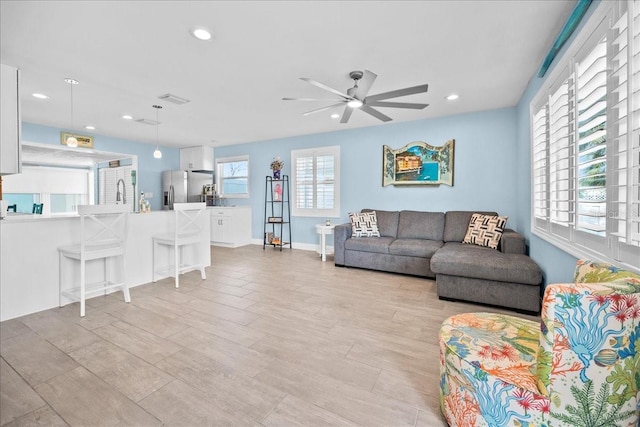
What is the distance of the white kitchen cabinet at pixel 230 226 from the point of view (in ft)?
21.3

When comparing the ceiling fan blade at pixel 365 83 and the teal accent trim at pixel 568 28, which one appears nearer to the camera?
the teal accent trim at pixel 568 28

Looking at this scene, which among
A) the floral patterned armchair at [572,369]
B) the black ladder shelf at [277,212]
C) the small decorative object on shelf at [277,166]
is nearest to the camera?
the floral patterned armchair at [572,369]

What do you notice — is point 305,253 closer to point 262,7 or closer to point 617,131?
point 262,7

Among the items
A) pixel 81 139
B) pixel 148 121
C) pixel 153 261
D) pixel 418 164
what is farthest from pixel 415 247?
pixel 81 139

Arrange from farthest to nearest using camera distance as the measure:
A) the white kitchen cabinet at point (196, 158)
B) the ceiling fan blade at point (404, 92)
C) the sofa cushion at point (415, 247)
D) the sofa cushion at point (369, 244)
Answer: the white kitchen cabinet at point (196, 158)
the sofa cushion at point (369, 244)
the sofa cushion at point (415, 247)
the ceiling fan blade at point (404, 92)

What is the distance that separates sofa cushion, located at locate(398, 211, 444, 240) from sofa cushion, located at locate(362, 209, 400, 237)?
85 millimetres

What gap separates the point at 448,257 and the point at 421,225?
59.7 inches

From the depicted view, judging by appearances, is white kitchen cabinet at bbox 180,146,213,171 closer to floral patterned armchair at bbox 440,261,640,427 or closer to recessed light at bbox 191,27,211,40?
recessed light at bbox 191,27,211,40

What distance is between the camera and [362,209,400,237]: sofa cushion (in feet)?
15.9

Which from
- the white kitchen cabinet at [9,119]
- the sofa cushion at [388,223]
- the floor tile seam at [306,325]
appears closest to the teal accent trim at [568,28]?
the sofa cushion at [388,223]

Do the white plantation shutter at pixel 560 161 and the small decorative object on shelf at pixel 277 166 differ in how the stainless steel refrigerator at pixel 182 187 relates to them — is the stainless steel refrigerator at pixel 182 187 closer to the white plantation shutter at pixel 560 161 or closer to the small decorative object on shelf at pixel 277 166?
the small decorative object on shelf at pixel 277 166

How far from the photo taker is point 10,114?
6.81 feet

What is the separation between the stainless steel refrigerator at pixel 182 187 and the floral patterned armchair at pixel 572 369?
23.2 ft

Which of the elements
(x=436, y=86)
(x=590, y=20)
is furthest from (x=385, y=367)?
(x=436, y=86)
